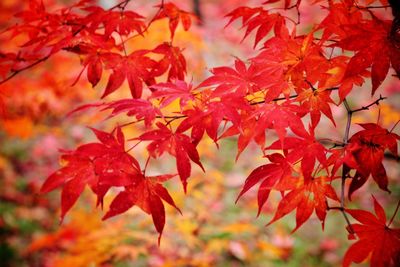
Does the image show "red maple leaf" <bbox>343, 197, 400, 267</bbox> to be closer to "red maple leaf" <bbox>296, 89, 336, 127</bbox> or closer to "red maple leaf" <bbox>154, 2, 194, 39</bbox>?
"red maple leaf" <bbox>296, 89, 336, 127</bbox>

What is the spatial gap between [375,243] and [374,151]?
35 cm

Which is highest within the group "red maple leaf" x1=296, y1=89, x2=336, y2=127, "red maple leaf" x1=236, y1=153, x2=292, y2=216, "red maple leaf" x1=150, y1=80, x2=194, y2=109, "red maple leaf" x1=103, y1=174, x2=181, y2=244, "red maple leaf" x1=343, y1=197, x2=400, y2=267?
"red maple leaf" x1=150, y1=80, x2=194, y2=109

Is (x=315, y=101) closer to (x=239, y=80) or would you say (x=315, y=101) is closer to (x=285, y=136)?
(x=285, y=136)

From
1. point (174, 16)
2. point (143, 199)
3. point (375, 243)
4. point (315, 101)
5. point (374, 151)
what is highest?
point (174, 16)

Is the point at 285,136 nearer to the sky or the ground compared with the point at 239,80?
nearer to the ground

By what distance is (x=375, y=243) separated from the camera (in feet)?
4.05

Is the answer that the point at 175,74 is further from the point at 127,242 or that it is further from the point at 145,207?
the point at 127,242

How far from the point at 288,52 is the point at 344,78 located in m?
0.27

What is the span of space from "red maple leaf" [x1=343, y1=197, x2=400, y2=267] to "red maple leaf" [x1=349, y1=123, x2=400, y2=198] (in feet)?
0.46

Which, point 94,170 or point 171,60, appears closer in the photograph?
point 94,170

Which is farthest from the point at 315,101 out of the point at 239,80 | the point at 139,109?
the point at 139,109

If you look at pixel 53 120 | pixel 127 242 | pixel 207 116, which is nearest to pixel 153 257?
pixel 127 242

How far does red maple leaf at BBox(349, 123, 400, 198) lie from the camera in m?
1.22

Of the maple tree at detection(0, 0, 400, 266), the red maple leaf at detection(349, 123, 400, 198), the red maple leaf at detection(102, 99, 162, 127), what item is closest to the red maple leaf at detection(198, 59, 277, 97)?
the maple tree at detection(0, 0, 400, 266)
